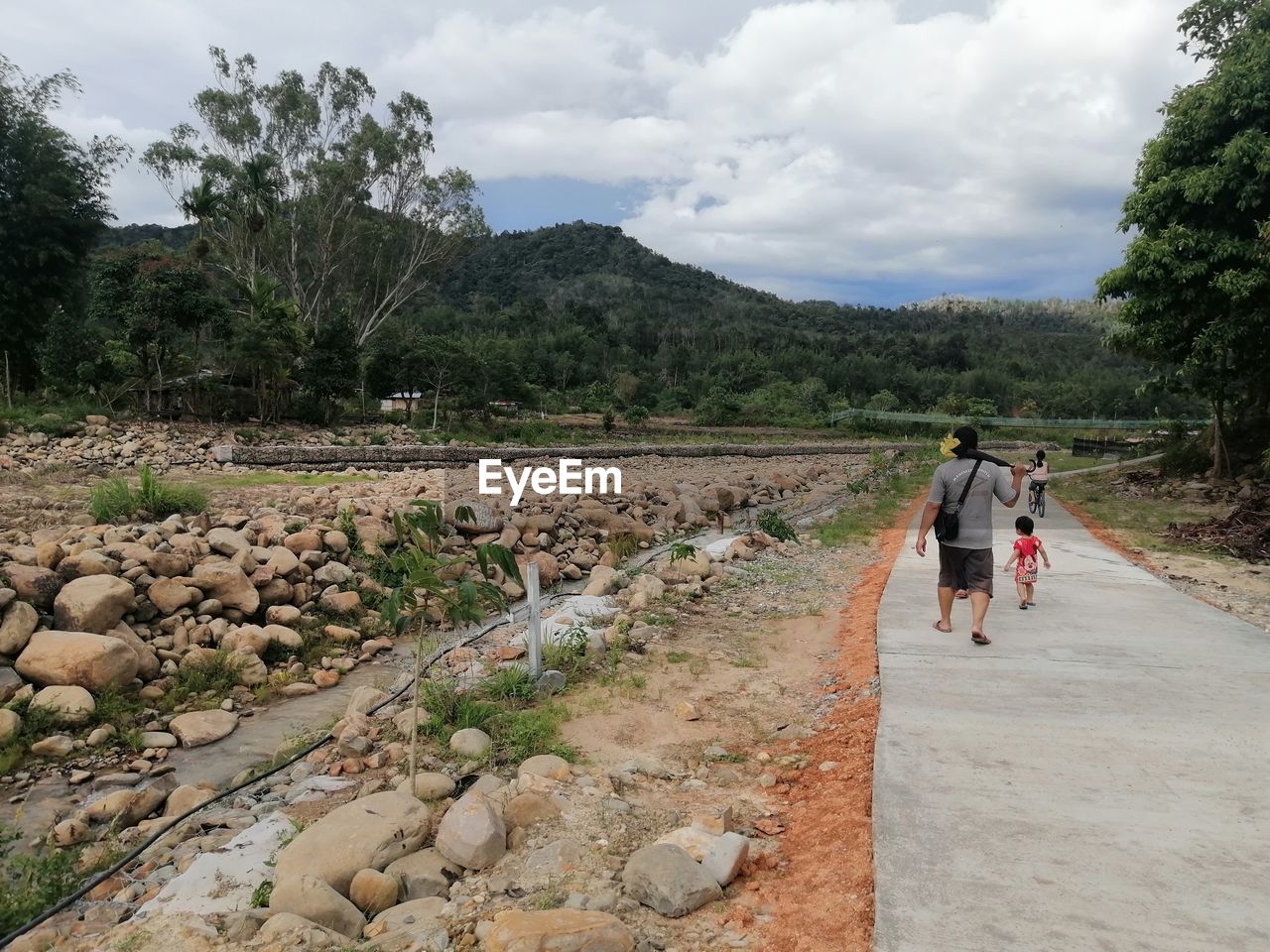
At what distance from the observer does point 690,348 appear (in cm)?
6750

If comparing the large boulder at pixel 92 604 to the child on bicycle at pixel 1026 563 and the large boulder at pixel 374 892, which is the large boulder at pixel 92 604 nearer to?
the large boulder at pixel 374 892

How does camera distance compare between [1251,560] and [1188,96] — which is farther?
[1188,96]

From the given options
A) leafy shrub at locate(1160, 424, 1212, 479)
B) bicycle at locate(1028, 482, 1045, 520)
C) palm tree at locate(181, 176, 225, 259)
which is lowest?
bicycle at locate(1028, 482, 1045, 520)

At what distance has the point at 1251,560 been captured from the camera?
9.26 meters

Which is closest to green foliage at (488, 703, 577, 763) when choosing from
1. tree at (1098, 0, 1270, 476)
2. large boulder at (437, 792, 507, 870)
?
large boulder at (437, 792, 507, 870)

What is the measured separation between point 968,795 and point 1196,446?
18.8 m

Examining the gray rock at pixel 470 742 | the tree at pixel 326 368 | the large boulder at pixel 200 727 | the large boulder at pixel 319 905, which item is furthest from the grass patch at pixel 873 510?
the tree at pixel 326 368

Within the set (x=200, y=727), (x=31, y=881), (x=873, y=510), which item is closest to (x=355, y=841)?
(x=31, y=881)

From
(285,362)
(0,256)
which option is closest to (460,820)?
(285,362)

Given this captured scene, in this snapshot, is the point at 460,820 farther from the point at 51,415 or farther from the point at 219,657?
the point at 51,415

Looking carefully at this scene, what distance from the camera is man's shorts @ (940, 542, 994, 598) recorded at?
5492 mm

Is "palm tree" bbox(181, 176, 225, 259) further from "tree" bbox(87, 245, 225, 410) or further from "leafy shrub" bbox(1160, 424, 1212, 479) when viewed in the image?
"leafy shrub" bbox(1160, 424, 1212, 479)

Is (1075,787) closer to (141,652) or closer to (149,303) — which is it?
(141,652)

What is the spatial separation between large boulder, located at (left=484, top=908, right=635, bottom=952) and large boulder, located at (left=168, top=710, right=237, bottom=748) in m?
4.65
